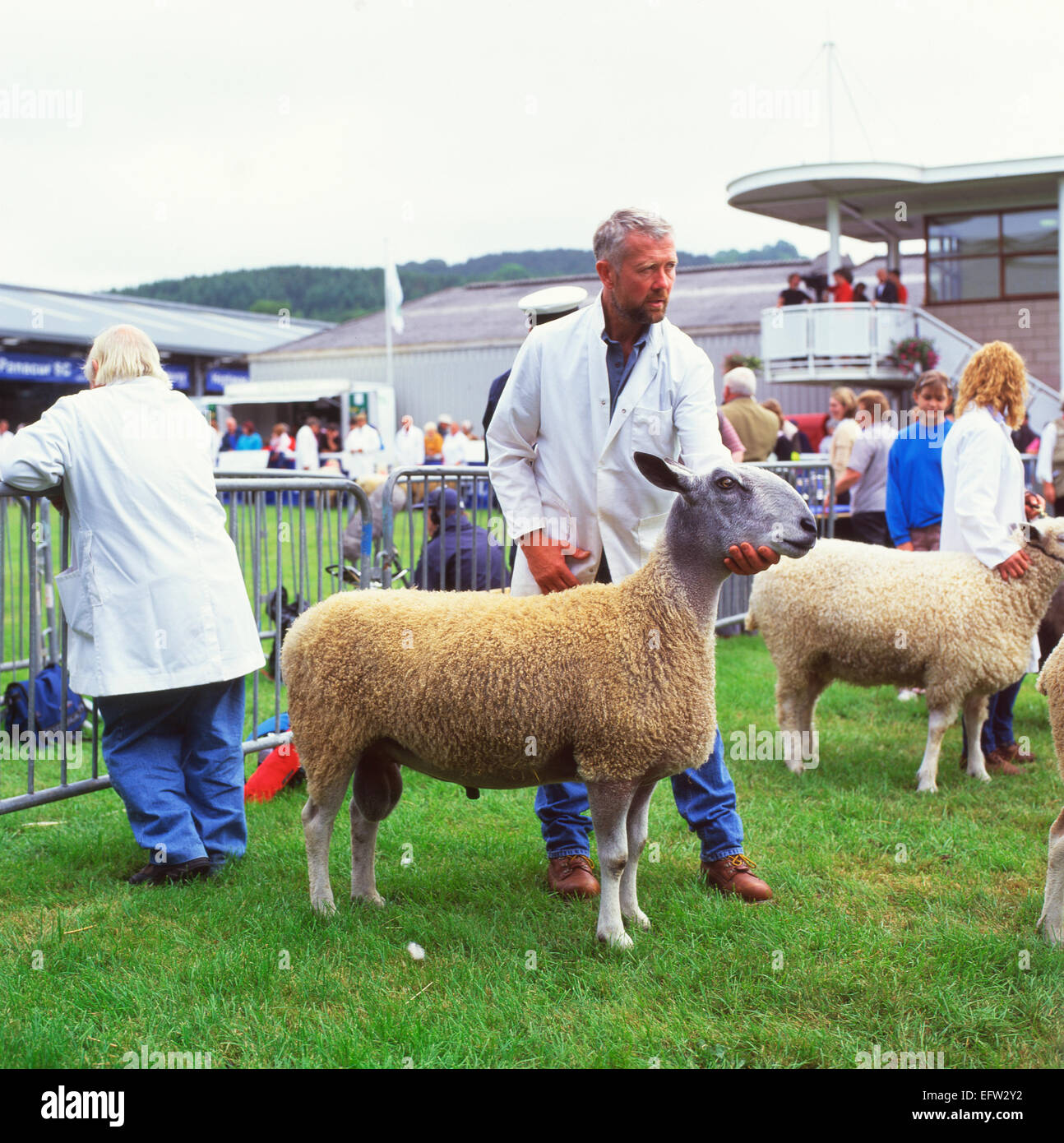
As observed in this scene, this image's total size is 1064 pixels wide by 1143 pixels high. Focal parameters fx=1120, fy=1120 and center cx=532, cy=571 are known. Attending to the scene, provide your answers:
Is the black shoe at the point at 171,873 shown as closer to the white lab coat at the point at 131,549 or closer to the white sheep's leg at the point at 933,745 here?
the white lab coat at the point at 131,549

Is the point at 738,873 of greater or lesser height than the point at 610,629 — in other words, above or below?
below

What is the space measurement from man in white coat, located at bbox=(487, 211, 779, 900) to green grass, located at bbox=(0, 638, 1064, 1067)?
1.10ft

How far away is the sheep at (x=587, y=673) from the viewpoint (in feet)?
11.6

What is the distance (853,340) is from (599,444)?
19.6 m

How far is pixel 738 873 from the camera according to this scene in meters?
4.13

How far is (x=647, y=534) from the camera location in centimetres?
405

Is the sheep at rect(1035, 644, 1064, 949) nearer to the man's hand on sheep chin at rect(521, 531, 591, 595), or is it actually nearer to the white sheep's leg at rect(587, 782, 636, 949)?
the white sheep's leg at rect(587, 782, 636, 949)

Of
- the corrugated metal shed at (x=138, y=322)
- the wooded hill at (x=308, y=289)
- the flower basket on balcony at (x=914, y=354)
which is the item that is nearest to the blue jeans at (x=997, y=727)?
the flower basket on balcony at (x=914, y=354)

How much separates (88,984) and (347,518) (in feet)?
12.8

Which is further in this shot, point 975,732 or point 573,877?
point 975,732

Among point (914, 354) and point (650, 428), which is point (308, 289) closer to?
point (914, 354)

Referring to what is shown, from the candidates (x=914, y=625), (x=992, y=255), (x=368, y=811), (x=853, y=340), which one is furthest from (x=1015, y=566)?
(x=992, y=255)
